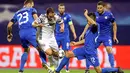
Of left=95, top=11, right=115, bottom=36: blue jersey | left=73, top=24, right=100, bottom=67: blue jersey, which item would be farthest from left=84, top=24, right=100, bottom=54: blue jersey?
left=95, top=11, right=115, bottom=36: blue jersey

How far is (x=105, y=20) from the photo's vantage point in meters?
16.7

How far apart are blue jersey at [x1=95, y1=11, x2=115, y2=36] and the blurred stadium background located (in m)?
4.13

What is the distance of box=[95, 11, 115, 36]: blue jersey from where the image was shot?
1667 cm

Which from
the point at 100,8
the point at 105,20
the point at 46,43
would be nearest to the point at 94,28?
the point at 46,43

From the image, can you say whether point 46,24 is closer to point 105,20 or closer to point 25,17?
point 25,17

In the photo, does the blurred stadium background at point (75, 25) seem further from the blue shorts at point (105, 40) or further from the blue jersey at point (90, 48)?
the blue jersey at point (90, 48)

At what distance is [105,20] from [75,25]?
5.87m

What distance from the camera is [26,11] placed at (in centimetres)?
1599

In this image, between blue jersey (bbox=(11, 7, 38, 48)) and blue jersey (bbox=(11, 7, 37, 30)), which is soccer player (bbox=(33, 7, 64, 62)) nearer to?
blue jersey (bbox=(11, 7, 38, 48))

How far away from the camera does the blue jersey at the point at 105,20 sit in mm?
16672

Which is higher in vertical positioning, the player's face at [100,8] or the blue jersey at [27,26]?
the player's face at [100,8]

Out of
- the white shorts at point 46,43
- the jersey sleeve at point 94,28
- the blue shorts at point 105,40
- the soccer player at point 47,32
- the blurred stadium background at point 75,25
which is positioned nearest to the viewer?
the jersey sleeve at point 94,28

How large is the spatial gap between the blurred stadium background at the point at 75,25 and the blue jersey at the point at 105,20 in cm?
413

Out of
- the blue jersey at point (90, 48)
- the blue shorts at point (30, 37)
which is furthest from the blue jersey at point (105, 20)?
the blue jersey at point (90, 48)
